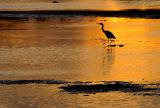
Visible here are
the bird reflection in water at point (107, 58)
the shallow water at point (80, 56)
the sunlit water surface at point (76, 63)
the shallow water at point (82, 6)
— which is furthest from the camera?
the shallow water at point (82, 6)

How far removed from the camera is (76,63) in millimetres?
19391

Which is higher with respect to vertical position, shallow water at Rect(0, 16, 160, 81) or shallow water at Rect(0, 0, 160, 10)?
shallow water at Rect(0, 0, 160, 10)

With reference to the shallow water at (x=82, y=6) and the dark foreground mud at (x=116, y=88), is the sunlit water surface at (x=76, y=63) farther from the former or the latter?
the shallow water at (x=82, y=6)

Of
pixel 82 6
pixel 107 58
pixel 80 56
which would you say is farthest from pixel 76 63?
pixel 82 6

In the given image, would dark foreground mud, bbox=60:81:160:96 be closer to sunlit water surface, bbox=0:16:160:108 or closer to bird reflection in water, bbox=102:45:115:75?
sunlit water surface, bbox=0:16:160:108

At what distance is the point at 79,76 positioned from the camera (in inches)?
653

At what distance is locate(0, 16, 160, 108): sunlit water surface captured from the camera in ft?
42.9

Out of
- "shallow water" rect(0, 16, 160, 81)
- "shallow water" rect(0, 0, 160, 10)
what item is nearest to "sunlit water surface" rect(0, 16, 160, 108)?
"shallow water" rect(0, 16, 160, 81)

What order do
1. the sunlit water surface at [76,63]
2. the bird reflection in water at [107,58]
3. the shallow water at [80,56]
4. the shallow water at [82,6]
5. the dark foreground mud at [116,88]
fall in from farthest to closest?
the shallow water at [82,6]
the bird reflection in water at [107,58]
the shallow water at [80,56]
the dark foreground mud at [116,88]
the sunlit water surface at [76,63]

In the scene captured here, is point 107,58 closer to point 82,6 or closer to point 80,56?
point 80,56

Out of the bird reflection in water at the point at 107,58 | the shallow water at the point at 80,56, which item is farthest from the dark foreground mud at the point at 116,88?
the bird reflection in water at the point at 107,58

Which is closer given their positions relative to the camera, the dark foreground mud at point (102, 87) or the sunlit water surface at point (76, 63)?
the sunlit water surface at point (76, 63)

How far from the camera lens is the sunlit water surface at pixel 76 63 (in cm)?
1306

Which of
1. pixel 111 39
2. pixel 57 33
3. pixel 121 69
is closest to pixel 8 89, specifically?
pixel 121 69
